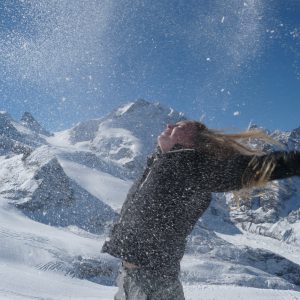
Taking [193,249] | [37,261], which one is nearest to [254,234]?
[193,249]

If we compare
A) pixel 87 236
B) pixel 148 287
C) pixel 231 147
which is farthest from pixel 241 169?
pixel 87 236

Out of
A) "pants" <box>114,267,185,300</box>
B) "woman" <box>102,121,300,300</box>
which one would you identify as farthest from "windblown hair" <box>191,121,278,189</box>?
"pants" <box>114,267,185,300</box>

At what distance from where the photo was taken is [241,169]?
395 centimetres

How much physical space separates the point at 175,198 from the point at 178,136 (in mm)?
526

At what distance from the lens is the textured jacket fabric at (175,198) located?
12.9 feet

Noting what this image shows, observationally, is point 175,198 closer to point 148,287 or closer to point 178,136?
point 178,136

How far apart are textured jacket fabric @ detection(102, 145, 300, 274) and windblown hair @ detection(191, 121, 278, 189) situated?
0.11ft

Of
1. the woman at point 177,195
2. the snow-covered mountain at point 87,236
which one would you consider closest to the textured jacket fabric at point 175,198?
the woman at point 177,195

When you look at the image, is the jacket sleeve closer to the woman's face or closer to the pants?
the woman's face

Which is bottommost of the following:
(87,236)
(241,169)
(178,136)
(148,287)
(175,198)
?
(87,236)

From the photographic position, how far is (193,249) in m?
97.0

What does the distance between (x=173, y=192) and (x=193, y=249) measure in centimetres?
9547

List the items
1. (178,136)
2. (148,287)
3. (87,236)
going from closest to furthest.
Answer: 1. (148,287)
2. (178,136)
3. (87,236)

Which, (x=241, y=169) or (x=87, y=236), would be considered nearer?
(x=241, y=169)
